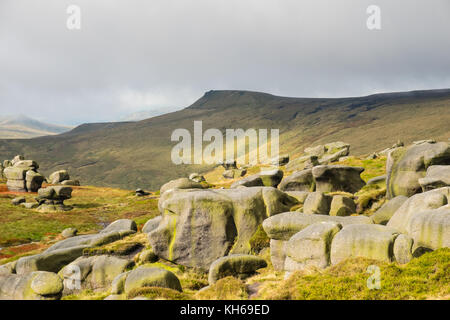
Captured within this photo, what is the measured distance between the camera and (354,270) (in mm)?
14914

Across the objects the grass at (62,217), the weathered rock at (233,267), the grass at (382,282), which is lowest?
the grass at (62,217)

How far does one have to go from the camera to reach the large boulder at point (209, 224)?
76.8 feet

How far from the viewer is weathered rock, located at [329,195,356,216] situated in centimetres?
2695

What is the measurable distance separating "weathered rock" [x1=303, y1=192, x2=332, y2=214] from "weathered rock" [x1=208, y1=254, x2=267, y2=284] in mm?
7155

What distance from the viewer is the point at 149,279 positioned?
54.3 feet

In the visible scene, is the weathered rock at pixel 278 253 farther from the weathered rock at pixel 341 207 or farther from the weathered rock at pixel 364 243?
the weathered rock at pixel 341 207

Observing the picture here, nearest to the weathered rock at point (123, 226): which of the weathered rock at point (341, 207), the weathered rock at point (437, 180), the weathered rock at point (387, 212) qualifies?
the weathered rock at point (341, 207)

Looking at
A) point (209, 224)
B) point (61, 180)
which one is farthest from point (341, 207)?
point (61, 180)

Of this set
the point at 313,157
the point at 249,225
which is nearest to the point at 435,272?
the point at 249,225

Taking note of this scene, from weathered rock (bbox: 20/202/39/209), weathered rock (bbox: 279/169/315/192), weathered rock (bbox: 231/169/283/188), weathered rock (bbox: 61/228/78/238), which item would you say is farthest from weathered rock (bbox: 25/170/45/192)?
weathered rock (bbox: 279/169/315/192)

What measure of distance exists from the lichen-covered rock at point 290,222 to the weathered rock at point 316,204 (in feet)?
13.5

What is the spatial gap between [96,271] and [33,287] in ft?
17.2
